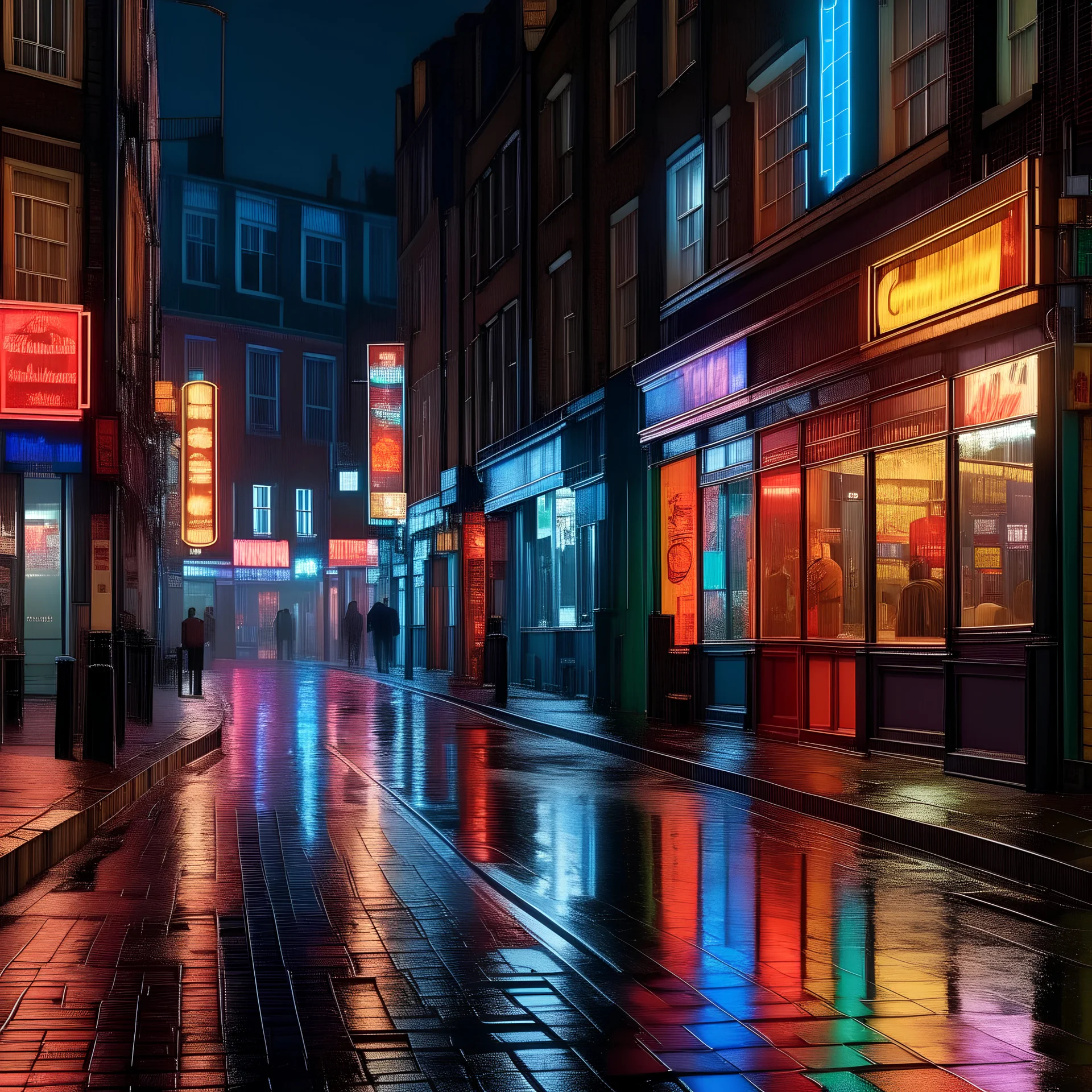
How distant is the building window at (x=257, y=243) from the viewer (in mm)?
64312

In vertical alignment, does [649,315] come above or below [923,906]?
above

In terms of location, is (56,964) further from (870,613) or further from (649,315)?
(649,315)

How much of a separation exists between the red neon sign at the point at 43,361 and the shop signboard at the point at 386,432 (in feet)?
68.8

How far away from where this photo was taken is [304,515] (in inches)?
2611

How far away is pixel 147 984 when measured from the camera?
658 centimetres

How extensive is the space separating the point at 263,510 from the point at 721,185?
1806 inches

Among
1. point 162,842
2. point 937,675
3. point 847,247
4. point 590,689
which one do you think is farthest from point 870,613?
point 590,689

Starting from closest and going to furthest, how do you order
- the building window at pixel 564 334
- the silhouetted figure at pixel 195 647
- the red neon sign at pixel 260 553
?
the building window at pixel 564 334
the silhouetted figure at pixel 195 647
the red neon sign at pixel 260 553

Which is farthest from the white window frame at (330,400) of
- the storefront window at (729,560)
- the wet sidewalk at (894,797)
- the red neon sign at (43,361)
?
the wet sidewalk at (894,797)

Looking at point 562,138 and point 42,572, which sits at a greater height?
point 562,138

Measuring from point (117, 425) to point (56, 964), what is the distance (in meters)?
13.0

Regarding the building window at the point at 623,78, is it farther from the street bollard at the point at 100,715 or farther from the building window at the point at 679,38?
the street bollard at the point at 100,715

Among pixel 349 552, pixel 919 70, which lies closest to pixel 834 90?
pixel 919 70

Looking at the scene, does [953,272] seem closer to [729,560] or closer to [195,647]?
[729,560]
